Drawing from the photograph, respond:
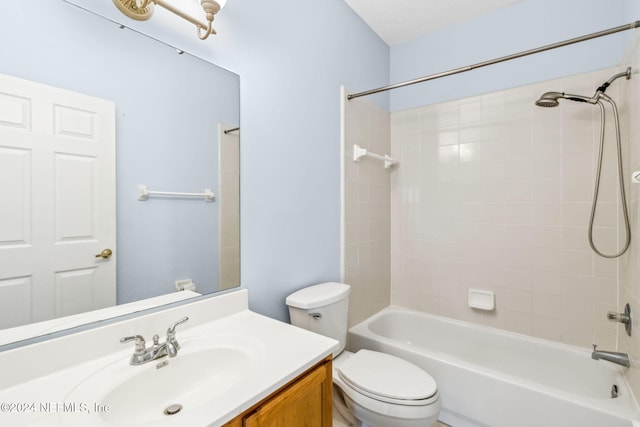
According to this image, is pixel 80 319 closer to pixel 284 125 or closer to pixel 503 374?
pixel 284 125

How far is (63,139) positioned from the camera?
821 mm

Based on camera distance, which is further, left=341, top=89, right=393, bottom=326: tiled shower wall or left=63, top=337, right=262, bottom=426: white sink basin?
left=341, top=89, right=393, bottom=326: tiled shower wall

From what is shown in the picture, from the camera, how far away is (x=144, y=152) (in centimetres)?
100

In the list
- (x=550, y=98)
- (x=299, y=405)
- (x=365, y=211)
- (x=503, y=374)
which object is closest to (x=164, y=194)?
(x=299, y=405)

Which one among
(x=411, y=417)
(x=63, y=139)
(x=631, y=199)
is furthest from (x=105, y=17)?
(x=631, y=199)

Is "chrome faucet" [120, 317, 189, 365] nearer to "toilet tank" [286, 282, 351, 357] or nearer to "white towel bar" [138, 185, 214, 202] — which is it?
"white towel bar" [138, 185, 214, 202]

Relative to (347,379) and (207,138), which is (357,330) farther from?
(207,138)

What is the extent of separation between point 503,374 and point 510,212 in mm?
988

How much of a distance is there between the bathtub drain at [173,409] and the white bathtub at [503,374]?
120 centimetres

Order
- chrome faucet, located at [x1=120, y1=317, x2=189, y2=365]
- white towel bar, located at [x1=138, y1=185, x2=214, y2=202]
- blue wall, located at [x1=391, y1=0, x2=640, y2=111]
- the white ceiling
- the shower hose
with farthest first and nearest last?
the white ceiling
blue wall, located at [x1=391, y1=0, x2=640, y2=111]
the shower hose
white towel bar, located at [x1=138, y1=185, x2=214, y2=202]
chrome faucet, located at [x1=120, y1=317, x2=189, y2=365]

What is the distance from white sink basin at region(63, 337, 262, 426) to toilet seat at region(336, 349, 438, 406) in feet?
1.98

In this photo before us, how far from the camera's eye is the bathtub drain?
805mm

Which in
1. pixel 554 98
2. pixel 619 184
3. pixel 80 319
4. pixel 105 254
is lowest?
pixel 80 319

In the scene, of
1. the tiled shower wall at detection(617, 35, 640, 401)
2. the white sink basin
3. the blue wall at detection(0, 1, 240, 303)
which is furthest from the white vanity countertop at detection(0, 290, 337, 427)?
the tiled shower wall at detection(617, 35, 640, 401)
